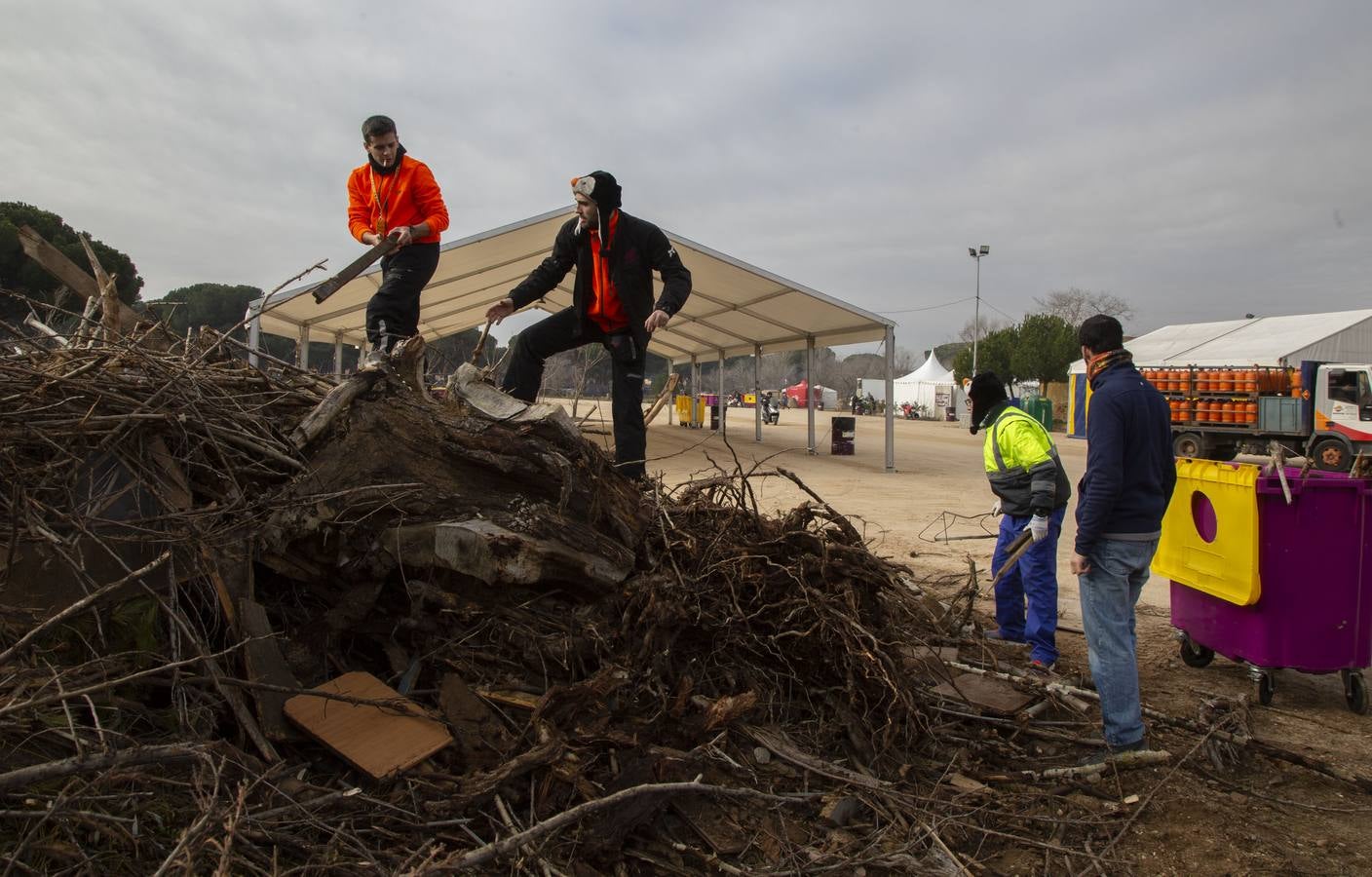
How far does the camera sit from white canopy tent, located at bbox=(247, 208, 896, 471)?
40.8ft

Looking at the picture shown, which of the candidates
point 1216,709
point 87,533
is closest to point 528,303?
point 87,533

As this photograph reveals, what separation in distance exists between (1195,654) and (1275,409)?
17240 millimetres

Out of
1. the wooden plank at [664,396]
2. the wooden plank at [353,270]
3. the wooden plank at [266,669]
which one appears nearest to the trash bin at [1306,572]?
the wooden plank at [664,396]

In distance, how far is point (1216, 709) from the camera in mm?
3777

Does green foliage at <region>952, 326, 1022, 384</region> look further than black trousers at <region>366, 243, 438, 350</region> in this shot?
Yes

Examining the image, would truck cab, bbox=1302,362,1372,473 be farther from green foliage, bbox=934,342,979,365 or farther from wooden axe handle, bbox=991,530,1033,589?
green foliage, bbox=934,342,979,365

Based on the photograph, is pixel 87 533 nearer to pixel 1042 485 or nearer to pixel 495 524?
pixel 495 524

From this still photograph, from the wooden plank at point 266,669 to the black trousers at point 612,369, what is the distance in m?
1.92

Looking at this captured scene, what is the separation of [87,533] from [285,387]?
3.39 feet

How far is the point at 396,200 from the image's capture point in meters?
4.59

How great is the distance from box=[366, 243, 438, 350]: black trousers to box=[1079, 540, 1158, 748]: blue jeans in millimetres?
3638

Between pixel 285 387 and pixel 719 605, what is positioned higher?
pixel 285 387

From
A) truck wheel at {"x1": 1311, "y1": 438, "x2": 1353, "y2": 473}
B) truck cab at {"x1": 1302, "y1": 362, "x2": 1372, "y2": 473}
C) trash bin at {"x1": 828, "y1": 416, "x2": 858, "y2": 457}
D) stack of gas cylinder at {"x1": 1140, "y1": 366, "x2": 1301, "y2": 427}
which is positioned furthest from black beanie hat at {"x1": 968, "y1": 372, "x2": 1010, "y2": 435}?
stack of gas cylinder at {"x1": 1140, "y1": 366, "x2": 1301, "y2": 427}

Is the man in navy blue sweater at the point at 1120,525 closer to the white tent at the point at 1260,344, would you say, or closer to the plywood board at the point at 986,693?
the plywood board at the point at 986,693
